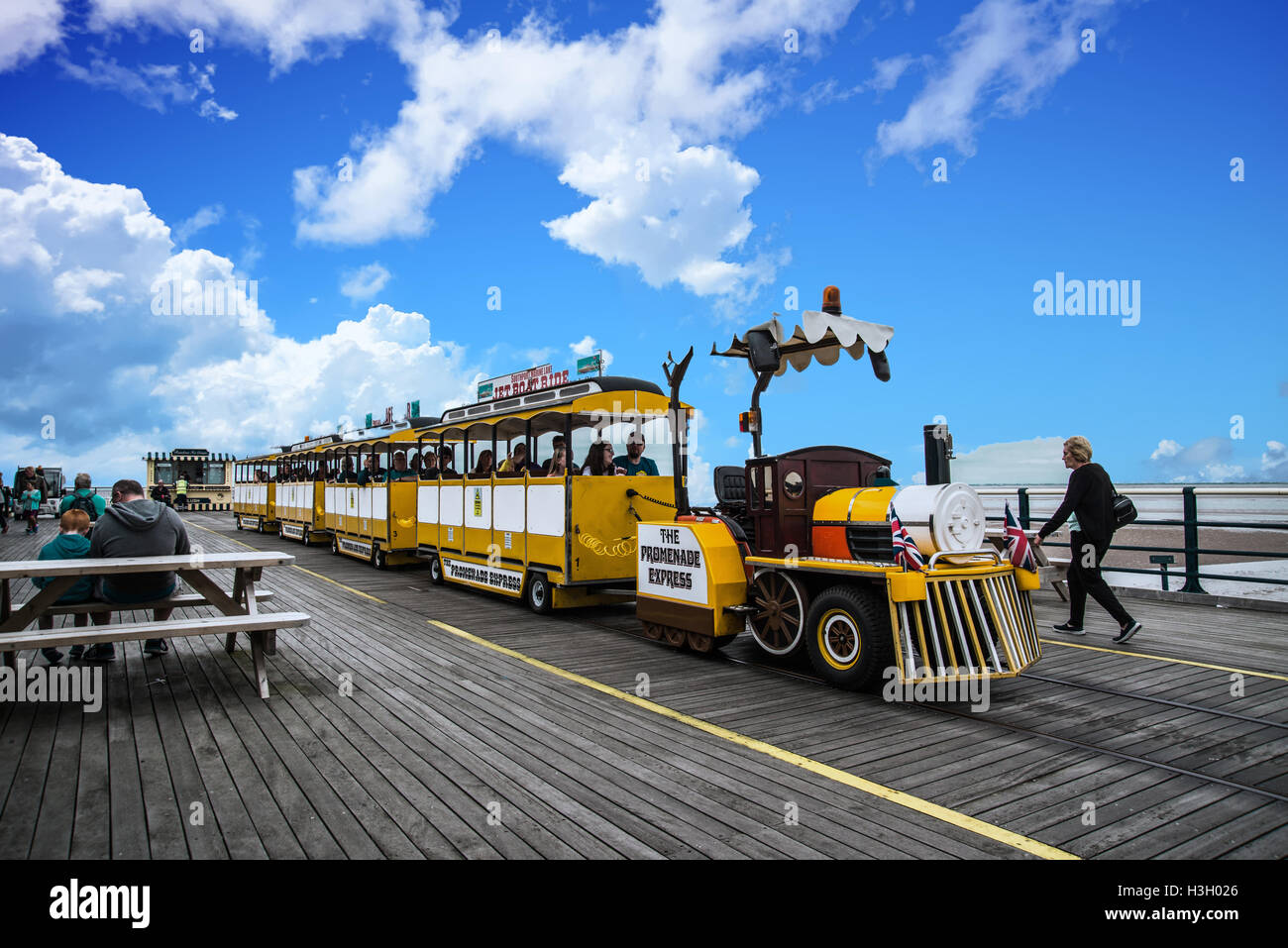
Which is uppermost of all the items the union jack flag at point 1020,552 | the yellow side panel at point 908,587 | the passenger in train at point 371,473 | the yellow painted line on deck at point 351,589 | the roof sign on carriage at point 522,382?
the roof sign on carriage at point 522,382

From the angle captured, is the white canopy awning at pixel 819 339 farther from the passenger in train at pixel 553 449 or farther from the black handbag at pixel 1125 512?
the black handbag at pixel 1125 512

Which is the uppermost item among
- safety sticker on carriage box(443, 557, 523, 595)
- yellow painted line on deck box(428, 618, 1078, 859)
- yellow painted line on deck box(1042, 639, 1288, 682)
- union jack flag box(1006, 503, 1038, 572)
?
union jack flag box(1006, 503, 1038, 572)

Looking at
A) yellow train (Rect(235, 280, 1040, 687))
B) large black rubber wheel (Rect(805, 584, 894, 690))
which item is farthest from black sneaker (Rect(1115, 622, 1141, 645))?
large black rubber wheel (Rect(805, 584, 894, 690))

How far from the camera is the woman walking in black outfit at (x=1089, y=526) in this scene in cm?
702

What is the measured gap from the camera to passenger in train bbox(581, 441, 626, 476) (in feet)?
29.9

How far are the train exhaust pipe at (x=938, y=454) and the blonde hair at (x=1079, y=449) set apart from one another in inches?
58.4

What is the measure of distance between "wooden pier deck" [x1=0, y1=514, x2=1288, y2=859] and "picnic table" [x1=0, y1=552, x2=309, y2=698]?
470mm

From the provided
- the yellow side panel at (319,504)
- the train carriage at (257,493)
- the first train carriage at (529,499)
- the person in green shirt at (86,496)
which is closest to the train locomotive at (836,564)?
the first train carriage at (529,499)

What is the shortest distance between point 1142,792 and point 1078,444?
15.0ft

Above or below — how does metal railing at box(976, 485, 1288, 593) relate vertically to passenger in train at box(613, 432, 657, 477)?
below

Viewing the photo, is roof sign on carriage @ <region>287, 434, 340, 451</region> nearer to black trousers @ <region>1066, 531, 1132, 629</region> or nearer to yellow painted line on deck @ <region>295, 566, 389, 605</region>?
yellow painted line on deck @ <region>295, 566, 389, 605</region>

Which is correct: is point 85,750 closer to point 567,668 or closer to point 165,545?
point 165,545

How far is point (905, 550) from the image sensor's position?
5172mm
